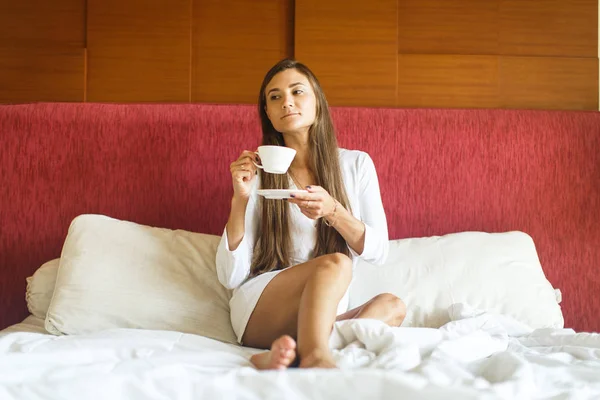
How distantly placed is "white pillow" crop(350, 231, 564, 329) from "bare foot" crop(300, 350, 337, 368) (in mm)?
611

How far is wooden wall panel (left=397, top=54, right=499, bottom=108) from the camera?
8.15 ft

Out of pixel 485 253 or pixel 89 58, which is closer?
pixel 485 253

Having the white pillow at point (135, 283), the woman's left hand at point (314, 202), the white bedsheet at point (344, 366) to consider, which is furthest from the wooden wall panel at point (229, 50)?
the white bedsheet at point (344, 366)

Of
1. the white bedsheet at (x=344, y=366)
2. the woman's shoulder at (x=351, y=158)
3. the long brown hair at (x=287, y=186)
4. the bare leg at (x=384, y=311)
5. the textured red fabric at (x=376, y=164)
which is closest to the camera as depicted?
the white bedsheet at (x=344, y=366)

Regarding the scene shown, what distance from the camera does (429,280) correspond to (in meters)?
1.79

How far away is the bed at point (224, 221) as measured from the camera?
1360 millimetres

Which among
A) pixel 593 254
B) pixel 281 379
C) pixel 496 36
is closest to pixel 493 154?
pixel 593 254

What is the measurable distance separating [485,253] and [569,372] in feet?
2.36

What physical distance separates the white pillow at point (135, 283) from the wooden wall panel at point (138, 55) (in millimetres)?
863

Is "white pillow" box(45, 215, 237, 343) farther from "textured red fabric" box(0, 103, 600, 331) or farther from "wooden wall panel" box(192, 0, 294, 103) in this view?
"wooden wall panel" box(192, 0, 294, 103)

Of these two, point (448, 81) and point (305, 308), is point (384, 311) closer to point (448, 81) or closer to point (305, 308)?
point (305, 308)

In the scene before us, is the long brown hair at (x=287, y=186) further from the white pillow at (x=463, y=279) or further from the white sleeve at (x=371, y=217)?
the white pillow at (x=463, y=279)

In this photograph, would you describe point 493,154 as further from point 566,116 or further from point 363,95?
point 363,95

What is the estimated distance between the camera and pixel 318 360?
1123 millimetres
